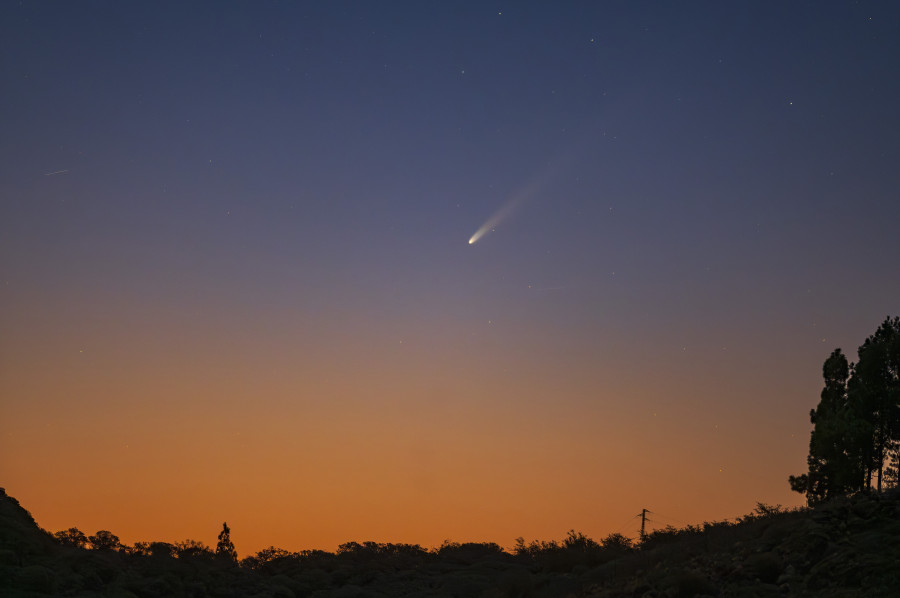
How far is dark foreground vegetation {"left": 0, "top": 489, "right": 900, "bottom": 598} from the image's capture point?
1929cm

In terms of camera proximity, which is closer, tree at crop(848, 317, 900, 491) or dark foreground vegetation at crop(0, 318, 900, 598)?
dark foreground vegetation at crop(0, 318, 900, 598)

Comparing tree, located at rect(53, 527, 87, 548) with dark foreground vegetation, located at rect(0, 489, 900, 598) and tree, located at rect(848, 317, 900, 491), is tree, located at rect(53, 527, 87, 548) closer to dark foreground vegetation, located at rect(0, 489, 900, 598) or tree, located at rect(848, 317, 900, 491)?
dark foreground vegetation, located at rect(0, 489, 900, 598)

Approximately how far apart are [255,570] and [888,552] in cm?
3008

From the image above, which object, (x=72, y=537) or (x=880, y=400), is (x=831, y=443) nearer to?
(x=880, y=400)

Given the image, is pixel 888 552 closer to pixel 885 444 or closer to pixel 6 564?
pixel 885 444

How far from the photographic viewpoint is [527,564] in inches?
1554

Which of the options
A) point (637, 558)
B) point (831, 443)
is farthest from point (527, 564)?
point (831, 443)

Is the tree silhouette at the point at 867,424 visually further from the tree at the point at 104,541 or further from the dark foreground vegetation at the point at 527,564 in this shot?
the tree at the point at 104,541

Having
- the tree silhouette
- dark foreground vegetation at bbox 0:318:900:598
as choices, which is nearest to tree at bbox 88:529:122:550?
dark foreground vegetation at bbox 0:318:900:598

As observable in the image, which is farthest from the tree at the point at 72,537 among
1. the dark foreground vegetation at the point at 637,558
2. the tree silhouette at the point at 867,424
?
the tree silhouette at the point at 867,424

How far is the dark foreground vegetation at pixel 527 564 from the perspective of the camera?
760 inches

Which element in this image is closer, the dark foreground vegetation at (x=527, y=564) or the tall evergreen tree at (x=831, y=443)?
the dark foreground vegetation at (x=527, y=564)

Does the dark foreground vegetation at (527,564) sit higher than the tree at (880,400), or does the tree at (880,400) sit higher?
the tree at (880,400)

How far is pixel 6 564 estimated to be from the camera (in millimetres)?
26922
